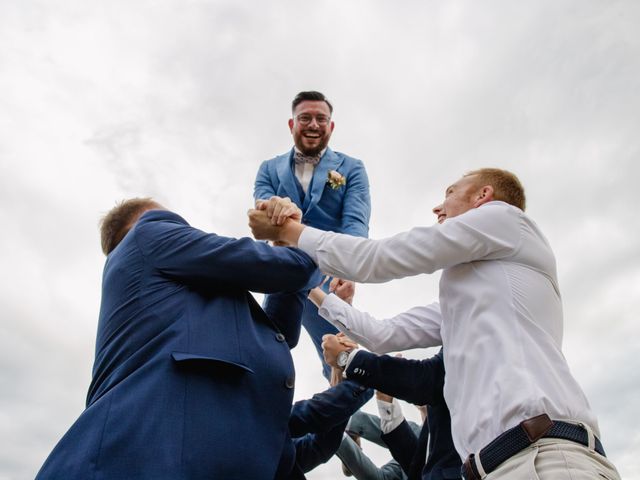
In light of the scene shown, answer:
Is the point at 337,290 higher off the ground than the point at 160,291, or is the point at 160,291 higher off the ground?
the point at 337,290

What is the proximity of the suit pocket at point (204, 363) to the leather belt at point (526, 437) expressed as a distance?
45.3 inches

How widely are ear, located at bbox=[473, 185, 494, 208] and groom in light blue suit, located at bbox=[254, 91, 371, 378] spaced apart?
2753 mm

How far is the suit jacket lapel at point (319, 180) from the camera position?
6.94 m

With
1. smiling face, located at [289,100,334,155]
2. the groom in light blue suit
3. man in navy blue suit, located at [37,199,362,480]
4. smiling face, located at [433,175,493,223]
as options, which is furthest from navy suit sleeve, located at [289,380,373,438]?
smiling face, located at [289,100,334,155]

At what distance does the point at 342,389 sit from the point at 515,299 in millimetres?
1684

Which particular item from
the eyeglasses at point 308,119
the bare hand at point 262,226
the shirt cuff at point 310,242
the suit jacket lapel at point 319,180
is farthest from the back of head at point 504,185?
the eyeglasses at point 308,119

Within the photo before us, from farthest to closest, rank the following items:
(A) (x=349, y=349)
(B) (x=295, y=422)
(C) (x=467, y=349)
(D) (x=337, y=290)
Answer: (D) (x=337, y=290), (A) (x=349, y=349), (B) (x=295, y=422), (C) (x=467, y=349)

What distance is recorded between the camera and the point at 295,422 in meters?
4.29

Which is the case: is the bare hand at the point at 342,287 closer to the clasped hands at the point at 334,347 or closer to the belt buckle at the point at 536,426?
the clasped hands at the point at 334,347

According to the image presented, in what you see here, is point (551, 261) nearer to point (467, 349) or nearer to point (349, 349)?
point (467, 349)

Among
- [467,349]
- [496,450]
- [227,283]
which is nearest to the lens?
[496,450]

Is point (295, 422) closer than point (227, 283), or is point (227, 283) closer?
point (227, 283)

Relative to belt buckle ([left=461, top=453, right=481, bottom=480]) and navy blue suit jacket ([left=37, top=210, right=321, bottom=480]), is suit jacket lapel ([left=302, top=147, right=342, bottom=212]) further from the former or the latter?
belt buckle ([left=461, top=453, right=481, bottom=480])

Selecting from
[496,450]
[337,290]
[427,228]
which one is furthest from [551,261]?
[337,290]
